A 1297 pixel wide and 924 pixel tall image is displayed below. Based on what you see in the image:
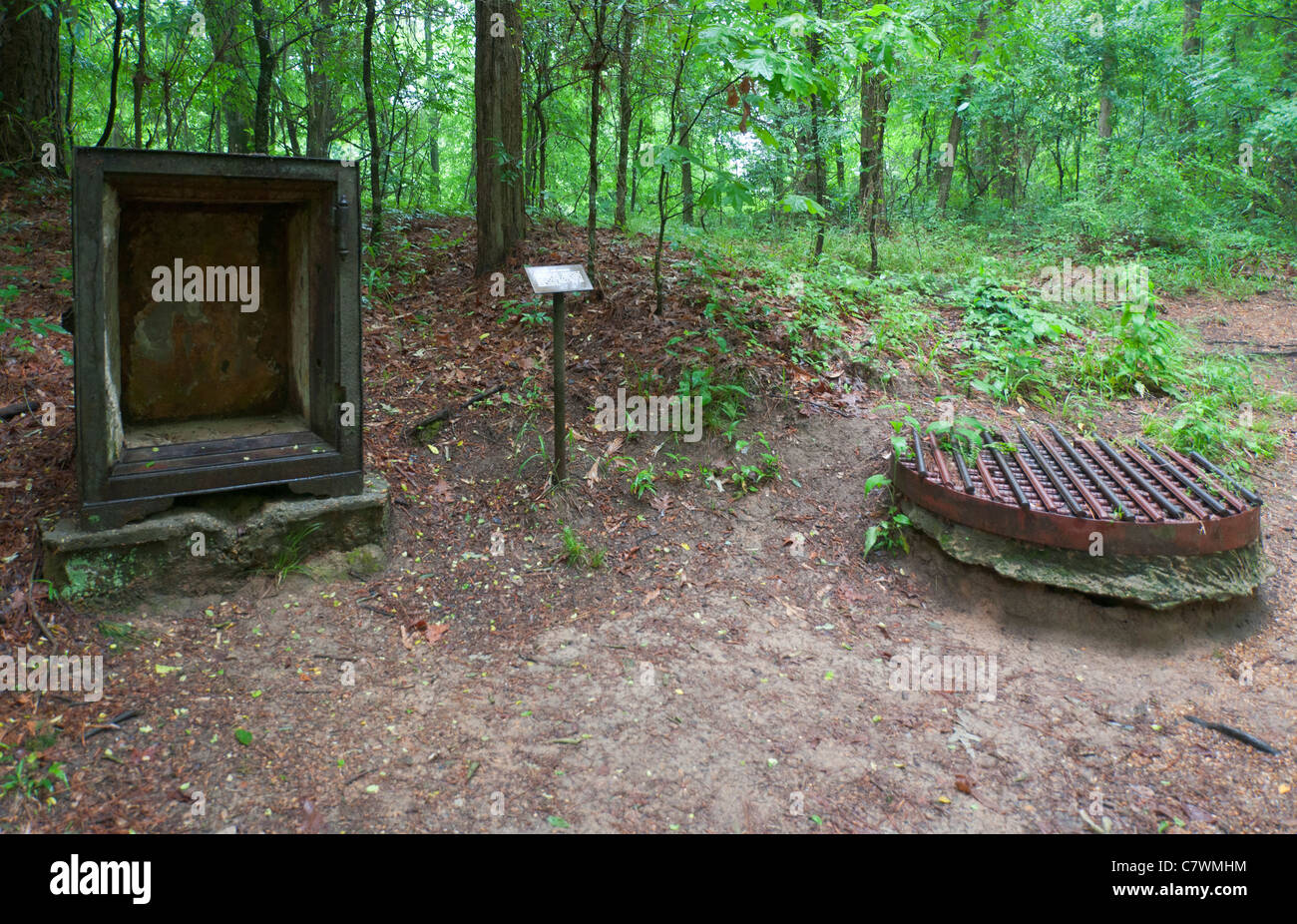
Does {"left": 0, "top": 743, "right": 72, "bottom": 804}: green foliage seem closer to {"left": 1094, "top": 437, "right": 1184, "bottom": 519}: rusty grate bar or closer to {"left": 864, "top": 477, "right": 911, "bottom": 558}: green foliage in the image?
{"left": 864, "top": 477, "right": 911, "bottom": 558}: green foliage

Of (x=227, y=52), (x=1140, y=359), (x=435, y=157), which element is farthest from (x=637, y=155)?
(x=435, y=157)

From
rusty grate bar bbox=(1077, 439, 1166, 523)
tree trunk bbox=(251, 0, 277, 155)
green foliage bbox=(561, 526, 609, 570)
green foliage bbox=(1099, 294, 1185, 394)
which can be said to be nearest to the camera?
rusty grate bar bbox=(1077, 439, 1166, 523)

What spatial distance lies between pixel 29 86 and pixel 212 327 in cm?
484

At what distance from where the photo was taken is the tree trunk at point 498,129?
652 cm

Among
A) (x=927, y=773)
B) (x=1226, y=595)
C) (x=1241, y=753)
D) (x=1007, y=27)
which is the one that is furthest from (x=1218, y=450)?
(x=1007, y=27)

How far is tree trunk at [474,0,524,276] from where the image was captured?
6.52m

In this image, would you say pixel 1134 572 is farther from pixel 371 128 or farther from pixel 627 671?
pixel 371 128

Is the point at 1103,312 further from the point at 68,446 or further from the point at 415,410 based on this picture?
the point at 68,446

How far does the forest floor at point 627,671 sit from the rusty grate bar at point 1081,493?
32 cm

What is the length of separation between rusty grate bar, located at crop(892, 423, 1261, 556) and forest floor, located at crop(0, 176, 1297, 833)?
0.32 m

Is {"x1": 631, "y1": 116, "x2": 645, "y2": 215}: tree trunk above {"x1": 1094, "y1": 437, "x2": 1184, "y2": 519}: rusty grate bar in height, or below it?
above

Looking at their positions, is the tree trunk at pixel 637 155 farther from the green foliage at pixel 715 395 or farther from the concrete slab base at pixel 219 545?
the concrete slab base at pixel 219 545

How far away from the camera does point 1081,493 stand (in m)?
4.20

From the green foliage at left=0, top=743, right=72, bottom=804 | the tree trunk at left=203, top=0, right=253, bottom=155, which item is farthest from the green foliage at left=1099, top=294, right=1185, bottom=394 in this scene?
the tree trunk at left=203, top=0, right=253, bottom=155
